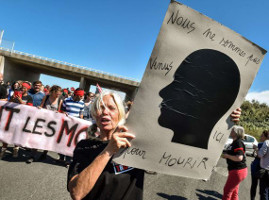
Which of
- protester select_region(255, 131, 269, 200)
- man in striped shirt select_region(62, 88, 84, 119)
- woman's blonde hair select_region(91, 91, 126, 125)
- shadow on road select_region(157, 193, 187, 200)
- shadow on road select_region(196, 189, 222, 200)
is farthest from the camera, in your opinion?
man in striped shirt select_region(62, 88, 84, 119)

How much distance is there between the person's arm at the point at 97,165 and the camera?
1085 millimetres

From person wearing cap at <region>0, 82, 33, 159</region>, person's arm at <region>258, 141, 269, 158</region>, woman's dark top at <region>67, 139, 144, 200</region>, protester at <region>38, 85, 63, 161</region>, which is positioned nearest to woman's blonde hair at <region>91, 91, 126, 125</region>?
woman's dark top at <region>67, 139, 144, 200</region>

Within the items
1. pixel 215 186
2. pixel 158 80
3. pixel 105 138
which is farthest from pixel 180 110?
pixel 215 186

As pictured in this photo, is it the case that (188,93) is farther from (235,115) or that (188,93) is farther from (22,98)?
(22,98)

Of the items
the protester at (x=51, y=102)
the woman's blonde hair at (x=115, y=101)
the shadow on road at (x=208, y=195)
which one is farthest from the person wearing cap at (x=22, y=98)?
the shadow on road at (x=208, y=195)

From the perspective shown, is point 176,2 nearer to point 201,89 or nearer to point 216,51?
point 216,51

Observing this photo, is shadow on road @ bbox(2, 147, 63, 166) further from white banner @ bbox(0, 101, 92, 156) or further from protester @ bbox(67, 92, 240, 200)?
protester @ bbox(67, 92, 240, 200)

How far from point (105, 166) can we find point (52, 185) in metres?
3.31

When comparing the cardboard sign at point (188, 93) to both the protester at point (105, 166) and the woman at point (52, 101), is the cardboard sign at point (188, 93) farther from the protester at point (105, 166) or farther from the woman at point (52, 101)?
the woman at point (52, 101)

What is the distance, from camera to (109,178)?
4.11ft

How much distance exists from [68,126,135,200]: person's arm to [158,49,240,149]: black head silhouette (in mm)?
255

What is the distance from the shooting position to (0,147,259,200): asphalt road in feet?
11.5

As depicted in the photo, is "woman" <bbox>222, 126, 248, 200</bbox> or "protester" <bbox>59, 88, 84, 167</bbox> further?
"protester" <bbox>59, 88, 84, 167</bbox>

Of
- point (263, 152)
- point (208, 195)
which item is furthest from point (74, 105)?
point (263, 152)
